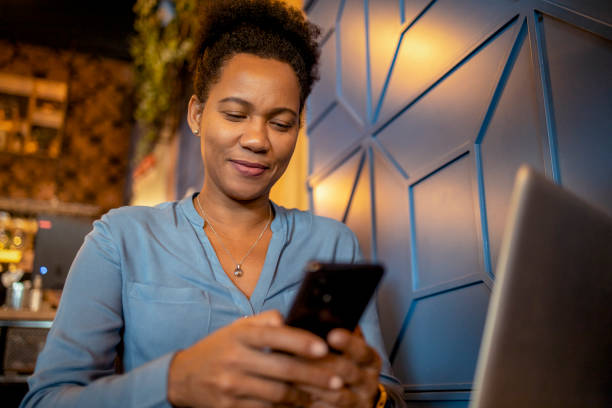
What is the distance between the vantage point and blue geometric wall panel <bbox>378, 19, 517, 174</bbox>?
1.12 m

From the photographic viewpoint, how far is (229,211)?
115 cm

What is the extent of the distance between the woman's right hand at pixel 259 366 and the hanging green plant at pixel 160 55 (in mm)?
3596

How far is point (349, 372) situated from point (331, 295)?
0.46 ft

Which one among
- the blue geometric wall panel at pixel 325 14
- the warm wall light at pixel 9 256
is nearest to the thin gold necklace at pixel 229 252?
the blue geometric wall panel at pixel 325 14

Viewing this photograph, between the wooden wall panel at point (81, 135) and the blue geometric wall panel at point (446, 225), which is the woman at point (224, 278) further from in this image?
the wooden wall panel at point (81, 135)

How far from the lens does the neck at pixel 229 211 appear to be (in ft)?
3.75

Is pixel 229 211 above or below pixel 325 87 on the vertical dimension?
below

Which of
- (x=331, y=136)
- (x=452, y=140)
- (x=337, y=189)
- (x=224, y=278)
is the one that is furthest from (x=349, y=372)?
(x=331, y=136)

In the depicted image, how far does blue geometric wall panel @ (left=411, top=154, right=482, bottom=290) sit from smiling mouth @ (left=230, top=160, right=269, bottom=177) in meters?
0.52

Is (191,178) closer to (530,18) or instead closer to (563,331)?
(530,18)

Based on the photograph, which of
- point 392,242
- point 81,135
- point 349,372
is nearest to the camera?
point 349,372

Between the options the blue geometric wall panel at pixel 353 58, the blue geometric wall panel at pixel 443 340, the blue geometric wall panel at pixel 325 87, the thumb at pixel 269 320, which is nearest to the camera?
the thumb at pixel 269 320

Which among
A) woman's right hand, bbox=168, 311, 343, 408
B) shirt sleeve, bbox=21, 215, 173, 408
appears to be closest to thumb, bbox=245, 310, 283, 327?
woman's right hand, bbox=168, 311, 343, 408

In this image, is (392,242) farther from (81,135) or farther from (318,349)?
(81,135)
